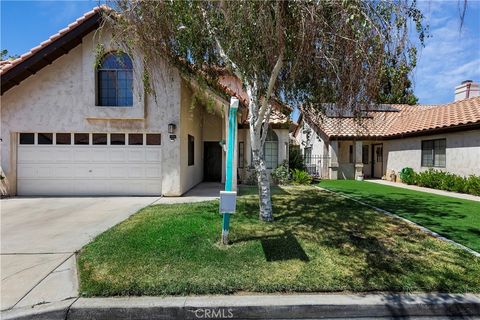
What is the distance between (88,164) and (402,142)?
17938 mm

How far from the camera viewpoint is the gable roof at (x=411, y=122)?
43.7 feet

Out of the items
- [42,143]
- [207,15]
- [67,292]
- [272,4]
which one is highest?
[207,15]

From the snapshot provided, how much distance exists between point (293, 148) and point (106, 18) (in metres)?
14.4

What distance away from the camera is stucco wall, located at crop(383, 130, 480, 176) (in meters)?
12.7

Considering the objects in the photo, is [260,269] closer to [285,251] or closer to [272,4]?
[285,251]

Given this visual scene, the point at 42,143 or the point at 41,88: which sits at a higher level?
the point at 41,88

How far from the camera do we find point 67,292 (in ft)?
12.0

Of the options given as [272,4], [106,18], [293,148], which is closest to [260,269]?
[272,4]

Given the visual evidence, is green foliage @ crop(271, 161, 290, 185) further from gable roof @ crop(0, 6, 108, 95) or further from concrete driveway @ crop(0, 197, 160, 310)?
gable roof @ crop(0, 6, 108, 95)

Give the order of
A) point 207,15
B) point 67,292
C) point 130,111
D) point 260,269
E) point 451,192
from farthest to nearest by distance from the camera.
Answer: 1. point 451,192
2. point 130,111
3. point 207,15
4. point 260,269
5. point 67,292

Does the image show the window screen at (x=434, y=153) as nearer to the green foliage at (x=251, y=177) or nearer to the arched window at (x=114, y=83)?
the green foliage at (x=251, y=177)

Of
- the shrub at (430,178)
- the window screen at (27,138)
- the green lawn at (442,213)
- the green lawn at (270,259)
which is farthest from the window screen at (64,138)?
the shrub at (430,178)

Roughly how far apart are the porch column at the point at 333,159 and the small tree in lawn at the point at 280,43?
1236 cm

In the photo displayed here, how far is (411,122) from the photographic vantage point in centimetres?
1833
